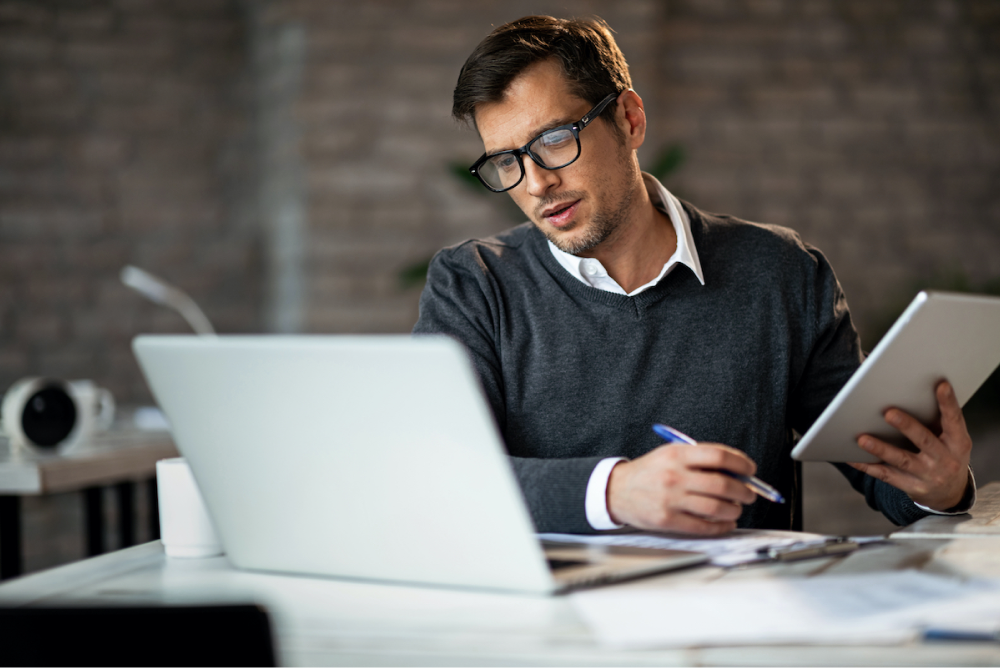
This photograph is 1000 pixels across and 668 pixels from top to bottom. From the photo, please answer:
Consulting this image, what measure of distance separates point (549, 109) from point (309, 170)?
2.54m

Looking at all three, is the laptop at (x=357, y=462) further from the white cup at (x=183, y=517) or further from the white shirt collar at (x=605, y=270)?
the white shirt collar at (x=605, y=270)

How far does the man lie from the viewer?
1.30m

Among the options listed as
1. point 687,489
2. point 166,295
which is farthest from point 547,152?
point 166,295

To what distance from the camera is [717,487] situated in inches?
32.0

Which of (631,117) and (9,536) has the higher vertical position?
(631,117)

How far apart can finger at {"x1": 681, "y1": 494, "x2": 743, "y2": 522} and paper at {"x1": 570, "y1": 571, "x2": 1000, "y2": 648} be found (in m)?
0.10

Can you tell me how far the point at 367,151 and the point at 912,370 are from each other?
3.01 metres

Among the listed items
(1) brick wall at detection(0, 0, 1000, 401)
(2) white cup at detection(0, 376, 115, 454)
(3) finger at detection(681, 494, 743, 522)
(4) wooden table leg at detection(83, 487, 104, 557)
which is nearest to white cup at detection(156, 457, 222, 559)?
(3) finger at detection(681, 494, 743, 522)

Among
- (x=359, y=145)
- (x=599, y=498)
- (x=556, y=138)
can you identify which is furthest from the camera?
(x=359, y=145)

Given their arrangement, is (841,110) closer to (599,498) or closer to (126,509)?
(126,509)

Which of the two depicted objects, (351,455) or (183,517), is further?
(183,517)

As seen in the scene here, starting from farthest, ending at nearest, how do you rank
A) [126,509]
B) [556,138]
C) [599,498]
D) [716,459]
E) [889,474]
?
[126,509] → [556,138] → [889,474] → [599,498] → [716,459]

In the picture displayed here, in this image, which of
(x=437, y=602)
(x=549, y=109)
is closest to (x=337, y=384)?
(x=437, y=602)

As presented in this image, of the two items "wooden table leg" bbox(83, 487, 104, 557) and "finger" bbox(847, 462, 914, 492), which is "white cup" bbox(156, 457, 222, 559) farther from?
"wooden table leg" bbox(83, 487, 104, 557)
